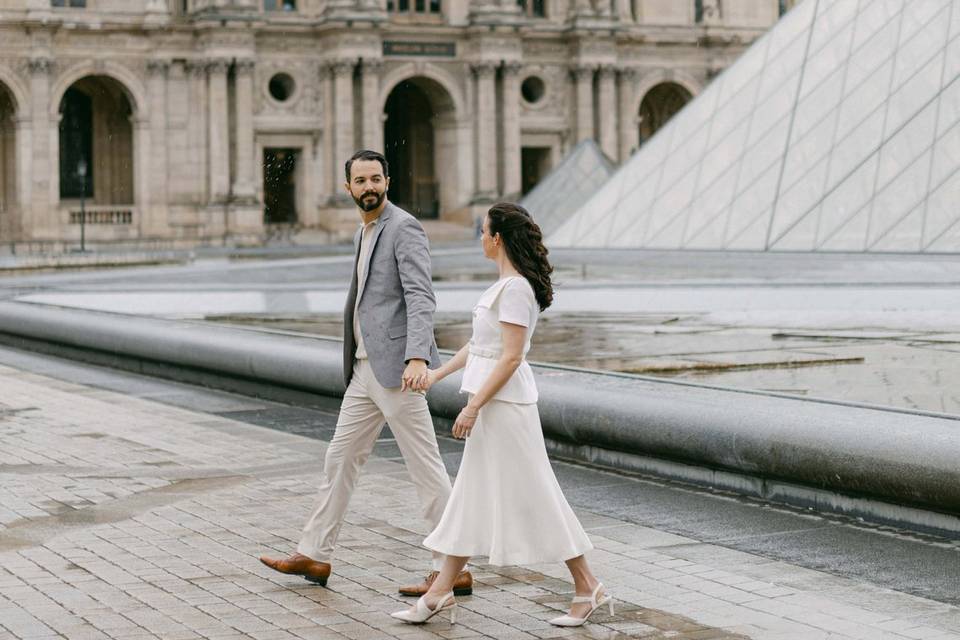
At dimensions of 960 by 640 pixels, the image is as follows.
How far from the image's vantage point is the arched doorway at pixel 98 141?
6162cm

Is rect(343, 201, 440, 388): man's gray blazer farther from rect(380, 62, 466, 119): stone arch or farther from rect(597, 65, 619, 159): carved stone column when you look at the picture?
rect(597, 65, 619, 159): carved stone column

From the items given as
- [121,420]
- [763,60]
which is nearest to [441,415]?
[121,420]

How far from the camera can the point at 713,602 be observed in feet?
23.6

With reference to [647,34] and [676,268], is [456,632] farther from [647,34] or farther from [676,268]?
[647,34]

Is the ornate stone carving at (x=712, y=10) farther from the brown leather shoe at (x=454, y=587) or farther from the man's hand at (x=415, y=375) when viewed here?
the brown leather shoe at (x=454, y=587)

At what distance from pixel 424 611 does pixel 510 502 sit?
0.58 m

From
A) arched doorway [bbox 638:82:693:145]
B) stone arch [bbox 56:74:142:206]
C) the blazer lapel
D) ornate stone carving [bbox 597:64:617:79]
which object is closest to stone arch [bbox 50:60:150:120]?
stone arch [bbox 56:74:142:206]

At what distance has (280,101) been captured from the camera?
2406 inches

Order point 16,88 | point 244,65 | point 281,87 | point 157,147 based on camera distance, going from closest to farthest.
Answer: point 16,88 < point 244,65 < point 157,147 < point 281,87

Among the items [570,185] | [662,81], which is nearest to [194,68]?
[570,185]

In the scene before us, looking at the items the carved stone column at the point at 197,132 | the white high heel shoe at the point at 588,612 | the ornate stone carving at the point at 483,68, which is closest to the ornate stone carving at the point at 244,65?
the carved stone column at the point at 197,132

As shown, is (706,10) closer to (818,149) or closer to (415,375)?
(818,149)

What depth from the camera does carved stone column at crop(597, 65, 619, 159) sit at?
6506 cm

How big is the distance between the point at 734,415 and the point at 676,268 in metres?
19.4
